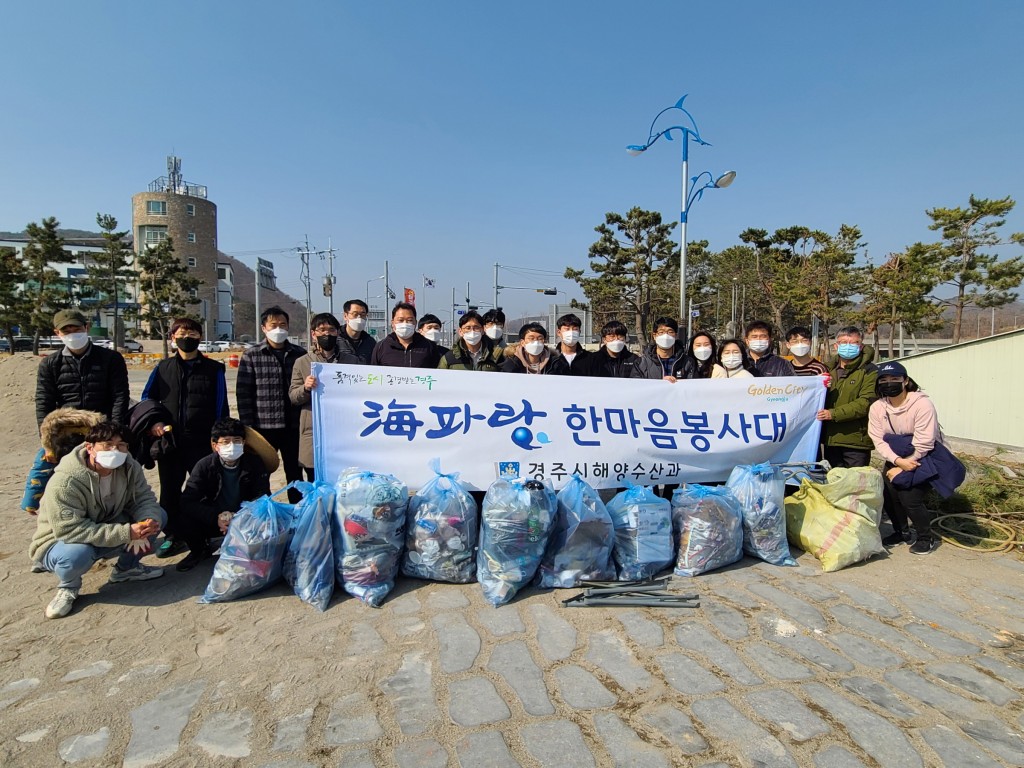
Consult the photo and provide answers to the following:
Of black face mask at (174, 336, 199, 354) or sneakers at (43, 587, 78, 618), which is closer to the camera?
sneakers at (43, 587, 78, 618)

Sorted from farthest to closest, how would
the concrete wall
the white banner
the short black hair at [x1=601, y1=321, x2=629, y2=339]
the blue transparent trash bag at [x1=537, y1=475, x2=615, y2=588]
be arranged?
the concrete wall
the short black hair at [x1=601, y1=321, x2=629, y2=339]
the white banner
the blue transparent trash bag at [x1=537, y1=475, x2=615, y2=588]

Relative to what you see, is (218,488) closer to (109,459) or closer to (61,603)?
(109,459)

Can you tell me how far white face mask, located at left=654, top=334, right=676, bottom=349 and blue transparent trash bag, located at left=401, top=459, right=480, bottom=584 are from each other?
215cm

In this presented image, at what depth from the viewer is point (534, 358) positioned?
4324 mm

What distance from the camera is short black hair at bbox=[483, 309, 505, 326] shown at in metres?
4.65

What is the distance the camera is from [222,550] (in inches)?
123

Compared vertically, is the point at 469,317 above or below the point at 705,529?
above

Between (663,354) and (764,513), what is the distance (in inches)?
57.7

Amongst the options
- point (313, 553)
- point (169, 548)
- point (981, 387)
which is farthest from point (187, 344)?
point (981, 387)

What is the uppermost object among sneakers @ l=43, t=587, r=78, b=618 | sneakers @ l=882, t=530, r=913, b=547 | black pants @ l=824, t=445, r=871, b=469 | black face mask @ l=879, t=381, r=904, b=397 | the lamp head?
the lamp head

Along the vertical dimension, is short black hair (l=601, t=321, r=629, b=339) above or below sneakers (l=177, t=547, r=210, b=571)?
above

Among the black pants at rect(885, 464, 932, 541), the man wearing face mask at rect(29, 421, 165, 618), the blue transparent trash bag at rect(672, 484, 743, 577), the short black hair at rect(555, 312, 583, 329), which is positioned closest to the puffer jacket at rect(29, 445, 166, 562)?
the man wearing face mask at rect(29, 421, 165, 618)

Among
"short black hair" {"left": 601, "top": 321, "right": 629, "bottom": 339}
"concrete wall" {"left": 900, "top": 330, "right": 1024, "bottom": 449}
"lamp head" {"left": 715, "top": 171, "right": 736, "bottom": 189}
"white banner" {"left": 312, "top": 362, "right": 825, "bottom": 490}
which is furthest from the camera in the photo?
"lamp head" {"left": 715, "top": 171, "right": 736, "bottom": 189}

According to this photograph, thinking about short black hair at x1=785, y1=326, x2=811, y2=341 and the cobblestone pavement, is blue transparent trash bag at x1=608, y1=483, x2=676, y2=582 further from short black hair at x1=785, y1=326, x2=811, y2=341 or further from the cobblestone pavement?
short black hair at x1=785, y1=326, x2=811, y2=341
